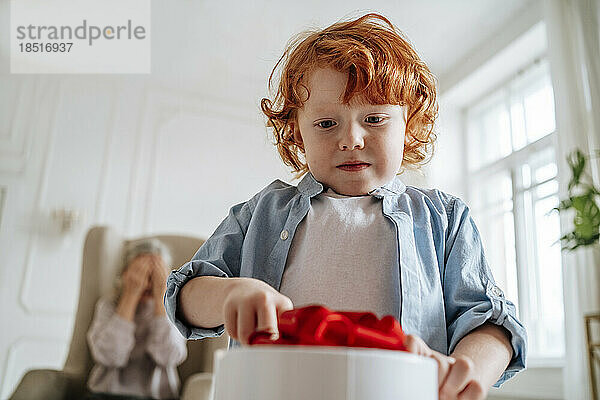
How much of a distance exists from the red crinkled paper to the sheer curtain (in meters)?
2.07

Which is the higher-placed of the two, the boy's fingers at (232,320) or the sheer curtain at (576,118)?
the sheer curtain at (576,118)

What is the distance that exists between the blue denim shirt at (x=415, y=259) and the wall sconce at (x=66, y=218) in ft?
8.83

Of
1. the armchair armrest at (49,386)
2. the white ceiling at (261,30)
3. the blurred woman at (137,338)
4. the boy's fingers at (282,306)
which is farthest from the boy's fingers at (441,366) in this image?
the white ceiling at (261,30)

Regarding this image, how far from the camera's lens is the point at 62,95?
3391mm

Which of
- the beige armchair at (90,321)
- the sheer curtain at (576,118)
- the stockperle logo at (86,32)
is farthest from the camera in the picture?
the stockperle logo at (86,32)

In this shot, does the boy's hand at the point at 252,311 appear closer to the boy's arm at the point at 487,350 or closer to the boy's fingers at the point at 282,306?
the boy's fingers at the point at 282,306

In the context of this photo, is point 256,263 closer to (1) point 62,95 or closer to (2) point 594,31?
(2) point 594,31

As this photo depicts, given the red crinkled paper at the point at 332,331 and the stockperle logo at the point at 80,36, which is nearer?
the red crinkled paper at the point at 332,331

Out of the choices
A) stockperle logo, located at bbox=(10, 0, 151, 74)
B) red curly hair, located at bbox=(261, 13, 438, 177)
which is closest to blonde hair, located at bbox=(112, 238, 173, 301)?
stockperle logo, located at bbox=(10, 0, 151, 74)

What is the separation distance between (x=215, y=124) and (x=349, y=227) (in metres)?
3.09

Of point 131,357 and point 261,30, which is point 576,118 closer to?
point 261,30

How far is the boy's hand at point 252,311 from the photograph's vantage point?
1.43 feet

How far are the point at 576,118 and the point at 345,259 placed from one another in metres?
2.09

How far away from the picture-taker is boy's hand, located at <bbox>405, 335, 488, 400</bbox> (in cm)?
41
